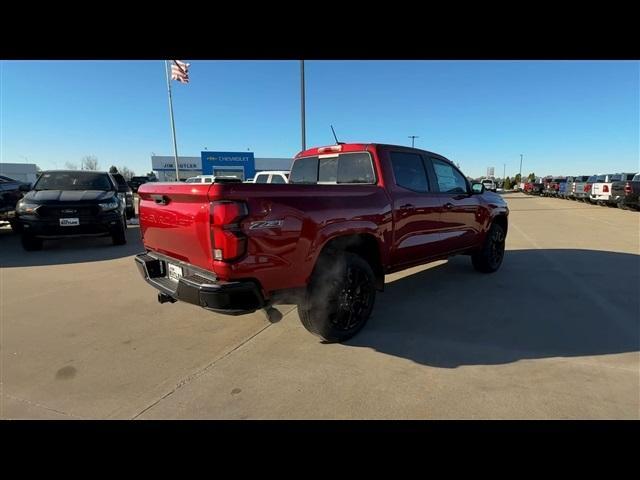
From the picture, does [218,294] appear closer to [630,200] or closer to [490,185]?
[490,185]

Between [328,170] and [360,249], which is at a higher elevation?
[328,170]

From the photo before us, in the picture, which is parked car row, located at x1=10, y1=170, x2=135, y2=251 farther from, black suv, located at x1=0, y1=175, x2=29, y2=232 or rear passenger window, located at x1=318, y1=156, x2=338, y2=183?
rear passenger window, located at x1=318, y1=156, x2=338, y2=183

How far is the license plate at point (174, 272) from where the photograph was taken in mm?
3146

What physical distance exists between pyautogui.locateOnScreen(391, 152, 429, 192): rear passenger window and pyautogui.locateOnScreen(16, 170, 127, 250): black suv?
21.7 feet

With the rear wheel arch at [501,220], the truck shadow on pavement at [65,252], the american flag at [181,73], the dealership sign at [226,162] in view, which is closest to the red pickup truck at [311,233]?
the rear wheel arch at [501,220]

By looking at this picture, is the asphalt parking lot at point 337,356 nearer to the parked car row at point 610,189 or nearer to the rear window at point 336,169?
the rear window at point 336,169

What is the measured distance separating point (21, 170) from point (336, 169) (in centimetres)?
7206

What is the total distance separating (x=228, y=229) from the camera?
8.39ft

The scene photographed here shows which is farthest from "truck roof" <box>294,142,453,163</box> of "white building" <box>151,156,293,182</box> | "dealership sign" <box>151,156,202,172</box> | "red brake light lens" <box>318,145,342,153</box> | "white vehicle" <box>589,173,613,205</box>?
"dealership sign" <box>151,156,202,172</box>

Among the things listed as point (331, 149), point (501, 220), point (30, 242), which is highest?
point (331, 149)

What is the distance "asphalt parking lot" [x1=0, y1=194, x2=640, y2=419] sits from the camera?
2.49m

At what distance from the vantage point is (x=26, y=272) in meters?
6.07

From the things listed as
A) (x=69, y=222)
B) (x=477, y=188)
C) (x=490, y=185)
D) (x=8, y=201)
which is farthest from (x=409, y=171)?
(x=8, y=201)
